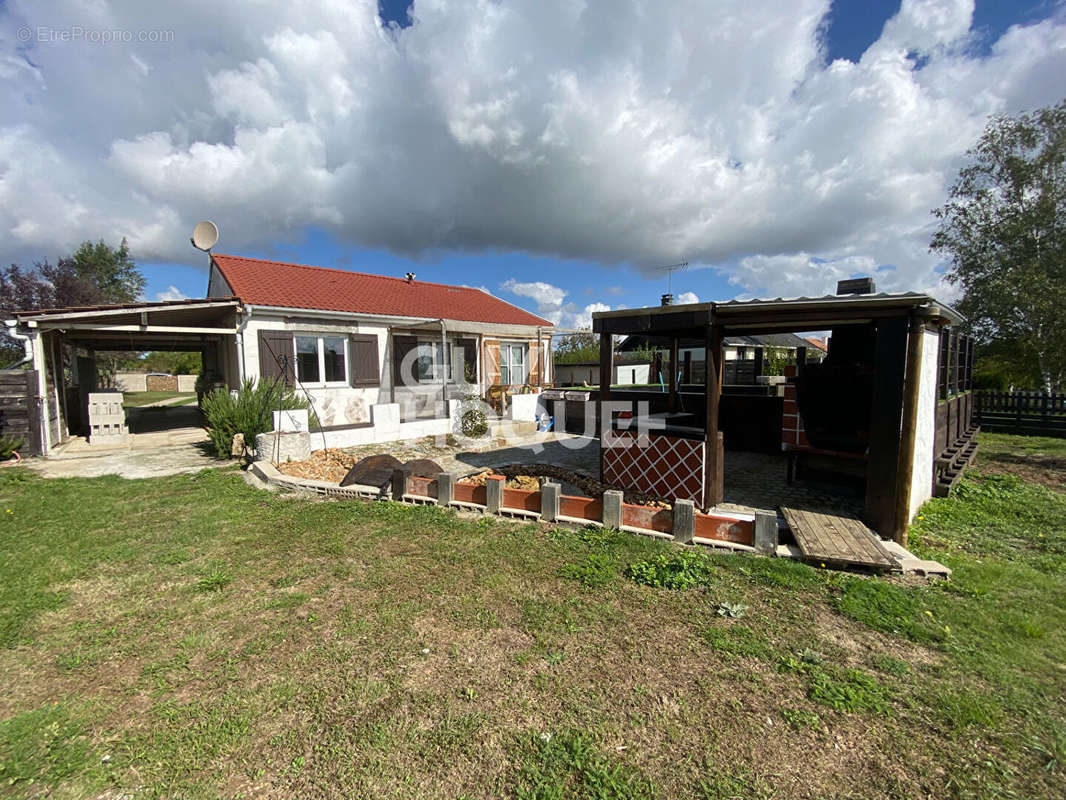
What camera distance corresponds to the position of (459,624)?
3.22m

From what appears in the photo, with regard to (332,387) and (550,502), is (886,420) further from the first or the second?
(332,387)

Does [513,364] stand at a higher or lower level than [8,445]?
higher

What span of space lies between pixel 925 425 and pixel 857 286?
2.40 m

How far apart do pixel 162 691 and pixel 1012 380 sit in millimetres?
23121

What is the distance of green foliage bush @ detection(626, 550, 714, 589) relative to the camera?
378cm

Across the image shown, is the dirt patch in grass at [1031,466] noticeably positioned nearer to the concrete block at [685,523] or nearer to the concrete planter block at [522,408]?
the concrete block at [685,523]

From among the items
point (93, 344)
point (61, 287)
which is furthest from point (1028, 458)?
point (61, 287)

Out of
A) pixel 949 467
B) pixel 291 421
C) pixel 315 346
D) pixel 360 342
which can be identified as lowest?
pixel 949 467

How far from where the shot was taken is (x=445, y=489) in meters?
5.84

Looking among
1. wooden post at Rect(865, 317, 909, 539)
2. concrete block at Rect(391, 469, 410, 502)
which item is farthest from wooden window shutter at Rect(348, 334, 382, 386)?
wooden post at Rect(865, 317, 909, 539)

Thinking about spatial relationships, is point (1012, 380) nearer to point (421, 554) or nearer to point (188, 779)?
point (421, 554)

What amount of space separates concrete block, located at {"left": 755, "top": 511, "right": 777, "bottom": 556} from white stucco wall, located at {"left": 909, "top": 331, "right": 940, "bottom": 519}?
5.90ft

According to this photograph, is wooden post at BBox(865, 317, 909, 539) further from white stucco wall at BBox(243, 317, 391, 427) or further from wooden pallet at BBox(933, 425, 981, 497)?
white stucco wall at BBox(243, 317, 391, 427)

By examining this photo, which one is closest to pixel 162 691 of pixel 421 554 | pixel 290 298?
pixel 421 554
